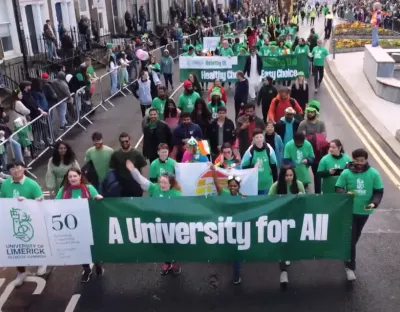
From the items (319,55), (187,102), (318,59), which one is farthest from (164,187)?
(318,59)

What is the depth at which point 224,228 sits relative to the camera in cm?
646

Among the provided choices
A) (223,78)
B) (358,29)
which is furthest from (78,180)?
(358,29)

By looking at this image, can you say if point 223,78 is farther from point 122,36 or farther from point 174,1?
point 174,1

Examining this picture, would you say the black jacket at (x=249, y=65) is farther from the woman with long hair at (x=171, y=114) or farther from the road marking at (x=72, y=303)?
the road marking at (x=72, y=303)

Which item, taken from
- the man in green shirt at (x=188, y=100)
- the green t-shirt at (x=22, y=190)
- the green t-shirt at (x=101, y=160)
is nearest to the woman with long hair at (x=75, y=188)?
the green t-shirt at (x=22, y=190)

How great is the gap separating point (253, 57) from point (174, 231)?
9.68 meters

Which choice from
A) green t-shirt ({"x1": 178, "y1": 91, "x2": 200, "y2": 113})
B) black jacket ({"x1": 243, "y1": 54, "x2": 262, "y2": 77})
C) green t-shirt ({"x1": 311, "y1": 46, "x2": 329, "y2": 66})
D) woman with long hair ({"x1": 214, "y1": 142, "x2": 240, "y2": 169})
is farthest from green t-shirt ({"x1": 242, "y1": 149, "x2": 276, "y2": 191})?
green t-shirt ({"x1": 311, "y1": 46, "x2": 329, "y2": 66})

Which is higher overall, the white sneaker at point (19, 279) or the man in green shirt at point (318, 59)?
the man in green shirt at point (318, 59)

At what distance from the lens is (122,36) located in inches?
1169

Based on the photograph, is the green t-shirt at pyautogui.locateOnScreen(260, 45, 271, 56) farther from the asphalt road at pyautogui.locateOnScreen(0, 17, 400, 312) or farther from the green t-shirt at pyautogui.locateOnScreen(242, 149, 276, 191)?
the asphalt road at pyautogui.locateOnScreen(0, 17, 400, 312)

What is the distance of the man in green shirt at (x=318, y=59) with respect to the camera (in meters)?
17.7

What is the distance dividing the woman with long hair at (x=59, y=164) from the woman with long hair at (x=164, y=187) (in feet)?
2.86

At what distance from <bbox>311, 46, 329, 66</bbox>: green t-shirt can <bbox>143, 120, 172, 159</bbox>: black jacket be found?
10072 millimetres

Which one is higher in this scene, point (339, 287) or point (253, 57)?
point (253, 57)
